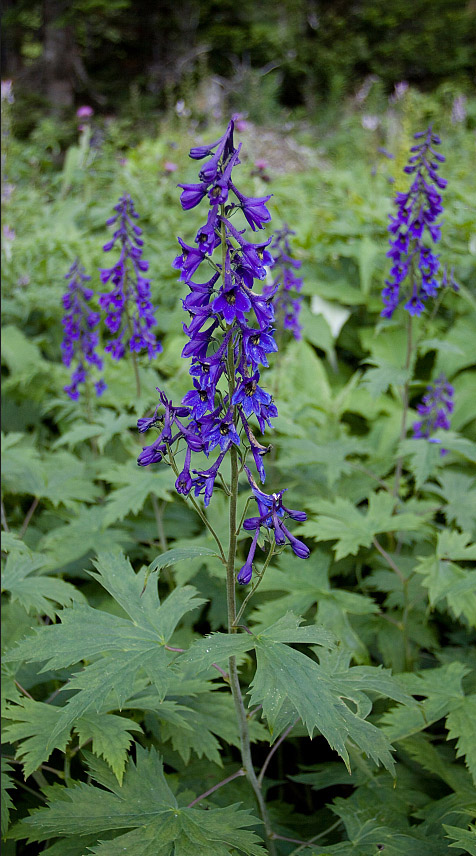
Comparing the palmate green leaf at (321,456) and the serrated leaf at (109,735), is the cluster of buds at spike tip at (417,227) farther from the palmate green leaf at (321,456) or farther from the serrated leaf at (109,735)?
the serrated leaf at (109,735)

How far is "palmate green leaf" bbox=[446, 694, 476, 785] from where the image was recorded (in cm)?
212

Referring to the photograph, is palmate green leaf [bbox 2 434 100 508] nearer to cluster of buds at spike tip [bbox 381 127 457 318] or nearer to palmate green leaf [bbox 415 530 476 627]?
palmate green leaf [bbox 415 530 476 627]

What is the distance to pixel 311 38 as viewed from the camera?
65.8ft

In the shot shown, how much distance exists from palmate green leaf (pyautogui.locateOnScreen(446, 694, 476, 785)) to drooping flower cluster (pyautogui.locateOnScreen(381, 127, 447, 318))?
6.42 ft

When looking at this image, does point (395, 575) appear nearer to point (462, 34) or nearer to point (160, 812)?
point (160, 812)

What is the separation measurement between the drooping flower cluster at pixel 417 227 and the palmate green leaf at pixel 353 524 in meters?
1.09

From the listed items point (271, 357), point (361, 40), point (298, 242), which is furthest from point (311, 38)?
point (271, 357)

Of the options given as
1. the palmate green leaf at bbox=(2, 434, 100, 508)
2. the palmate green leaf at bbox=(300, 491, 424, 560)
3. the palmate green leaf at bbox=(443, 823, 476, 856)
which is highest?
the palmate green leaf at bbox=(2, 434, 100, 508)

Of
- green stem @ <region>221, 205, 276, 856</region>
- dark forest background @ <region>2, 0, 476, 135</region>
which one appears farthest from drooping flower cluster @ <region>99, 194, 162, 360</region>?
dark forest background @ <region>2, 0, 476, 135</region>

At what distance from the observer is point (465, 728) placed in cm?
218

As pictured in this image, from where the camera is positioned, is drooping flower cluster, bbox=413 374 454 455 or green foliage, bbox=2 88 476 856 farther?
drooping flower cluster, bbox=413 374 454 455

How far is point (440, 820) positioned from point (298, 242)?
15.4 ft

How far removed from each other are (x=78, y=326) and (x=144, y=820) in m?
2.55

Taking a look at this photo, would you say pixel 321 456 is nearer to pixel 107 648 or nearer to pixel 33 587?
pixel 33 587
